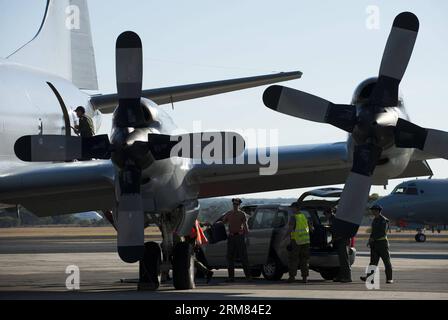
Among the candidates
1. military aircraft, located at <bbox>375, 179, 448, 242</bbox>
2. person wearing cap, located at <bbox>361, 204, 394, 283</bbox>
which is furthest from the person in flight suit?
military aircraft, located at <bbox>375, 179, 448, 242</bbox>

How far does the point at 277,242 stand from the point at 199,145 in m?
5.91

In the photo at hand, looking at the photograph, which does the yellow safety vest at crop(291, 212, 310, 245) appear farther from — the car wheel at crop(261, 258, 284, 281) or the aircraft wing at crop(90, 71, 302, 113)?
the aircraft wing at crop(90, 71, 302, 113)

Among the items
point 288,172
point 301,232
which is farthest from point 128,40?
point 301,232

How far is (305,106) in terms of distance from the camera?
16.8m

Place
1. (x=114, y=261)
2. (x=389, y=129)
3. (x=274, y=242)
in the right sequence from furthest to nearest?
(x=114, y=261) → (x=274, y=242) → (x=389, y=129)

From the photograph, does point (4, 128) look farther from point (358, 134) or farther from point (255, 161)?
point (358, 134)

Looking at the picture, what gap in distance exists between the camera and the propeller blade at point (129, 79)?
16969 millimetres

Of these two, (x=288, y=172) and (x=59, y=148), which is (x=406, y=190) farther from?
(x=59, y=148)

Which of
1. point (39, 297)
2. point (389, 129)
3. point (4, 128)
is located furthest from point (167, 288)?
point (389, 129)


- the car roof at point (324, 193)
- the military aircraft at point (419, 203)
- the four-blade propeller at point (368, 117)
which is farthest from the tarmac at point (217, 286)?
the military aircraft at point (419, 203)

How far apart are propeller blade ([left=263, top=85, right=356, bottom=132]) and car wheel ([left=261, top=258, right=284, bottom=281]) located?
6.47 m

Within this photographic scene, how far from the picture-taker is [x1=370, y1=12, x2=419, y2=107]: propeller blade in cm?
1628
